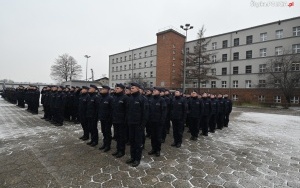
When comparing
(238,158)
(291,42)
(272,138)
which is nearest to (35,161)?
(238,158)

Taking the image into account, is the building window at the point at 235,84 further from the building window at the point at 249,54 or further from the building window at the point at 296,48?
the building window at the point at 296,48

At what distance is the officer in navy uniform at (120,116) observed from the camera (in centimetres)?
573

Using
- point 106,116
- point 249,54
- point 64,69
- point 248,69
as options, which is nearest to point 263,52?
point 249,54

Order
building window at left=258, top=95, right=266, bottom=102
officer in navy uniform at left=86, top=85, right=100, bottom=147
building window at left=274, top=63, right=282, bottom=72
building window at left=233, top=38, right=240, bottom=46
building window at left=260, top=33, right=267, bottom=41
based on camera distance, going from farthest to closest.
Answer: building window at left=233, top=38, right=240, bottom=46
building window at left=260, top=33, right=267, bottom=41
building window at left=258, top=95, right=266, bottom=102
building window at left=274, top=63, right=282, bottom=72
officer in navy uniform at left=86, top=85, right=100, bottom=147

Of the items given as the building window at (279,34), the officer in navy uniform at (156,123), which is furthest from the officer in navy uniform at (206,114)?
the building window at (279,34)

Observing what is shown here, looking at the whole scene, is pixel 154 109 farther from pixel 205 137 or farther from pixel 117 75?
pixel 117 75

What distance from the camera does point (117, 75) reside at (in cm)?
6400

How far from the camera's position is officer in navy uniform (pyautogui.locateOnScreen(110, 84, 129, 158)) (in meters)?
5.73

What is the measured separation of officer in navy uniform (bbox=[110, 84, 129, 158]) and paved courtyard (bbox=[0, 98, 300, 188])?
1.33 feet

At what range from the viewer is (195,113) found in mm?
8359

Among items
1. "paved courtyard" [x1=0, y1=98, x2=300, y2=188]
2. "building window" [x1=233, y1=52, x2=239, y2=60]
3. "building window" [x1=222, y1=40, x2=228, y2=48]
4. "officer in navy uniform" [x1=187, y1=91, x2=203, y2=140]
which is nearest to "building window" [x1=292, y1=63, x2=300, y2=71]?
"building window" [x1=233, y1=52, x2=239, y2=60]

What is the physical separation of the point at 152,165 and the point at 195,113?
3.77 meters

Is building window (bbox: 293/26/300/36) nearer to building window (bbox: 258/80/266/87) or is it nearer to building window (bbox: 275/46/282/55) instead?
building window (bbox: 275/46/282/55)

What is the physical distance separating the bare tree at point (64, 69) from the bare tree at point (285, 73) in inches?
2068
